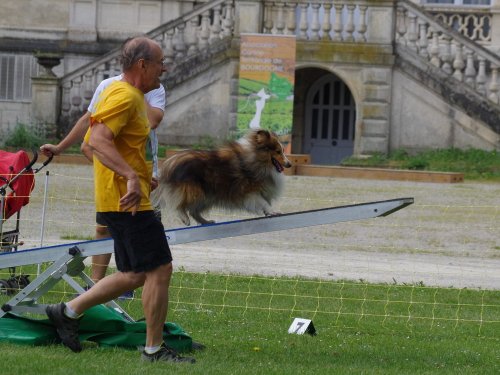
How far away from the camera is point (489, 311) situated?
40.2 feet

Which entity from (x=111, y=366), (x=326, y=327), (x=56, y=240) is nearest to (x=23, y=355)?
(x=111, y=366)

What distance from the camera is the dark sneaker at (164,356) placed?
8656 millimetres

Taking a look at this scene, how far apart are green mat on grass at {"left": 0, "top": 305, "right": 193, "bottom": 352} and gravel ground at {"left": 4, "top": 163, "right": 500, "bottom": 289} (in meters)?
4.04

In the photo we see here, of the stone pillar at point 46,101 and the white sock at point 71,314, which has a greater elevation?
the stone pillar at point 46,101

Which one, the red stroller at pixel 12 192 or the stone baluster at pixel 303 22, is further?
the stone baluster at pixel 303 22

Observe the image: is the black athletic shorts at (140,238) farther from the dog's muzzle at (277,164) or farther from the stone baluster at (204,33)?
the stone baluster at (204,33)

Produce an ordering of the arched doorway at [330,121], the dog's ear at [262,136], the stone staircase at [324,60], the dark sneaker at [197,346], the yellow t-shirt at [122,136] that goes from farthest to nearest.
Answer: the arched doorway at [330,121] < the stone staircase at [324,60] < the dog's ear at [262,136] < the dark sneaker at [197,346] < the yellow t-shirt at [122,136]

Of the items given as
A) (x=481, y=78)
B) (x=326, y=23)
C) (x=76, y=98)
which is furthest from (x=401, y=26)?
(x=76, y=98)

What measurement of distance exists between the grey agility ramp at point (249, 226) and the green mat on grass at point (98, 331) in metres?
0.44

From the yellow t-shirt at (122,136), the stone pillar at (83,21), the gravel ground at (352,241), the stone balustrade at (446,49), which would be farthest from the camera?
the stone pillar at (83,21)

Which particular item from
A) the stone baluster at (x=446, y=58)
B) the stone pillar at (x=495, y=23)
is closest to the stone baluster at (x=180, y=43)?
the stone baluster at (x=446, y=58)

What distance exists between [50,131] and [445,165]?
9.21 meters

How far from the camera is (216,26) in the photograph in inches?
1227

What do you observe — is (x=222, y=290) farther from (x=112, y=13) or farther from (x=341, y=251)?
(x=112, y=13)
